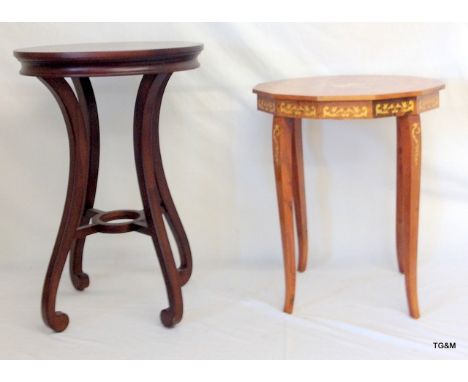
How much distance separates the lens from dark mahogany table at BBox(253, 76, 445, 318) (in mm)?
2404

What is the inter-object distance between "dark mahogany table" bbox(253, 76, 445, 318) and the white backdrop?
0.30m

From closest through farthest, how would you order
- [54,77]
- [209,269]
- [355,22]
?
[54,77] < [355,22] < [209,269]

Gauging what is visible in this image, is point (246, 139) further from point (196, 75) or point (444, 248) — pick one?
point (444, 248)

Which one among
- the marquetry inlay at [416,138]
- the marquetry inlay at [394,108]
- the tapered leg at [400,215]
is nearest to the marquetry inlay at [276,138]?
the marquetry inlay at [394,108]

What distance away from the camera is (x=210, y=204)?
3393mm

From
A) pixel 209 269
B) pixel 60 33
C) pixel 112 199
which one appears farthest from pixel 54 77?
pixel 209 269

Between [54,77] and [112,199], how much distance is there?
1.08 meters

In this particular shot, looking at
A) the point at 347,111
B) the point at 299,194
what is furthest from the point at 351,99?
the point at 299,194

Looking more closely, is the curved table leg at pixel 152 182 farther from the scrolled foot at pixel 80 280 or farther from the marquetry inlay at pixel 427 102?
the marquetry inlay at pixel 427 102

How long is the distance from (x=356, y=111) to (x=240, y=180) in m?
1.06

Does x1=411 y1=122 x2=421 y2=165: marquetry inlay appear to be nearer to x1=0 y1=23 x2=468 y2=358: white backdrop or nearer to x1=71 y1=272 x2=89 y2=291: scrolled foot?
x1=0 y1=23 x2=468 y2=358: white backdrop

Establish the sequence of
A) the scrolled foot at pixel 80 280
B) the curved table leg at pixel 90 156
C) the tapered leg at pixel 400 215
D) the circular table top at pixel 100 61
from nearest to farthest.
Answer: the circular table top at pixel 100 61
the curved table leg at pixel 90 156
the tapered leg at pixel 400 215
the scrolled foot at pixel 80 280

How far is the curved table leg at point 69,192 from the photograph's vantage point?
99.4 inches

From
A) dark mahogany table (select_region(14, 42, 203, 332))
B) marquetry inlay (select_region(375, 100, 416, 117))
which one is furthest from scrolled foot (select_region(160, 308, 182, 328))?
marquetry inlay (select_region(375, 100, 416, 117))
